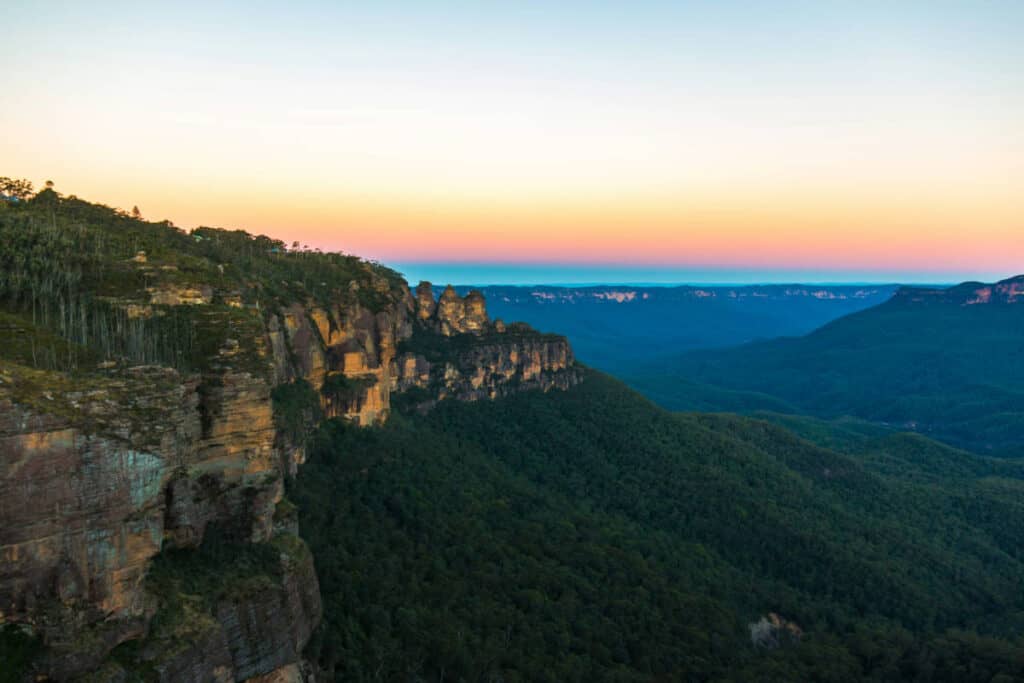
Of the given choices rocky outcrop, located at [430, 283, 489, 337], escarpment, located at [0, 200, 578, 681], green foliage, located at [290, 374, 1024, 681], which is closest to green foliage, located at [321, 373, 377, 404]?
green foliage, located at [290, 374, 1024, 681]

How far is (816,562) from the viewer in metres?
70.4

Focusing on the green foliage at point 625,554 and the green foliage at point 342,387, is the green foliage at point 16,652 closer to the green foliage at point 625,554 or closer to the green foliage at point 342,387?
the green foliage at point 625,554

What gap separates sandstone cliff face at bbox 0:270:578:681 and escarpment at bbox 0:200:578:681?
2.3 inches

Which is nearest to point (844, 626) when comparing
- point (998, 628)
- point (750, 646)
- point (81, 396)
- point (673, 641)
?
point (750, 646)

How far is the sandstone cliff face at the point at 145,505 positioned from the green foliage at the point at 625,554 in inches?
344

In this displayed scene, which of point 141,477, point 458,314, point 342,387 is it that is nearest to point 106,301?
point 141,477

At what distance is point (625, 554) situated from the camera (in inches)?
2256

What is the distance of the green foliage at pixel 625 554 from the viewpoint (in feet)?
134

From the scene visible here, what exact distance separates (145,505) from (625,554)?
4644cm

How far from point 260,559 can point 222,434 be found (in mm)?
6500

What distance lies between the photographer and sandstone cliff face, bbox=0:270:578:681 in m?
19.0

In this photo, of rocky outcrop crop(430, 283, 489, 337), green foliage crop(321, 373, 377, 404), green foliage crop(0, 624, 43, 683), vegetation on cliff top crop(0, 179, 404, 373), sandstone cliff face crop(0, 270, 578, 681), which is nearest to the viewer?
green foliage crop(0, 624, 43, 683)

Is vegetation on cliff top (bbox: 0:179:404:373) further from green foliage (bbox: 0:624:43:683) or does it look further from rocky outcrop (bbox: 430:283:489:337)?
rocky outcrop (bbox: 430:283:489:337)

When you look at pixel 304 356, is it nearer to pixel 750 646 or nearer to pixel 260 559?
pixel 260 559
